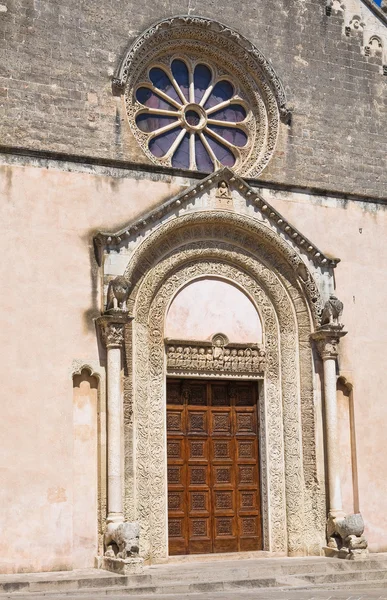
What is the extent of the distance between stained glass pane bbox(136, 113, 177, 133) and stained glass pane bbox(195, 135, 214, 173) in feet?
1.91

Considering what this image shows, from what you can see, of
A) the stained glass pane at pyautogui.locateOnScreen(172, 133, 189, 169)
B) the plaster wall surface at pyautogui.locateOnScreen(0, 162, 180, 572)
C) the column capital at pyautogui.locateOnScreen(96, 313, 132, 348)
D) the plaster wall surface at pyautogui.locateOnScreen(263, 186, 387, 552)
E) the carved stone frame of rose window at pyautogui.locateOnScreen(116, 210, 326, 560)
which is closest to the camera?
the plaster wall surface at pyautogui.locateOnScreen(0, 162, 180, 572)

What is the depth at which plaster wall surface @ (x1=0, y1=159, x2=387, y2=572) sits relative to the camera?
13875 millimetres

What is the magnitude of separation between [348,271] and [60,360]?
5.52 m

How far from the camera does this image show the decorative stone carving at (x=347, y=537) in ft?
49.6

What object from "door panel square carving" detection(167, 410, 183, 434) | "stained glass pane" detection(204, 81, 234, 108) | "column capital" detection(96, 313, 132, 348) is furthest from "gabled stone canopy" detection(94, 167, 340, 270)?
"door panel square carving" detection(167, 410, 183, 434)

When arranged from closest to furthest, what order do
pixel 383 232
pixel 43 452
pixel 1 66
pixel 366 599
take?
pixel 366 599
pixel 43 452
pixel 1 66
pixel 383 232

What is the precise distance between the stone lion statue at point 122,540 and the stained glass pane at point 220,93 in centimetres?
772

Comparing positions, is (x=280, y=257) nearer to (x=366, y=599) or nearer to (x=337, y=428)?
(x=337, y=428)

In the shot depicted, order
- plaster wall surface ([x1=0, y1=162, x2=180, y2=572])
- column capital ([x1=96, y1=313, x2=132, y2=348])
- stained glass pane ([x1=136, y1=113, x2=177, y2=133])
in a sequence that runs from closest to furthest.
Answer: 1. plaster wall surface ([x1=0, y1=162, x2=180, y2=572])
2. column capital ([x1=96, y1=313, x2=132, y2=348])
3. stained glass pane ([x1=136, y1=113, x2=177, y2=133])

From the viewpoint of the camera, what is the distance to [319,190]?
17.1 metres

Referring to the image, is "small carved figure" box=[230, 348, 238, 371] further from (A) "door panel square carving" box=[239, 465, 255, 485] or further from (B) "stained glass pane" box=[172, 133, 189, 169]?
(B) "stained glass pane" box=[172, 133, 189, 169]

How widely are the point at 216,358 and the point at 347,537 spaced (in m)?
3.45

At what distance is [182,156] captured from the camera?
17.2m

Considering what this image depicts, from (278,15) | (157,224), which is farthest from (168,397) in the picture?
(278,15)
